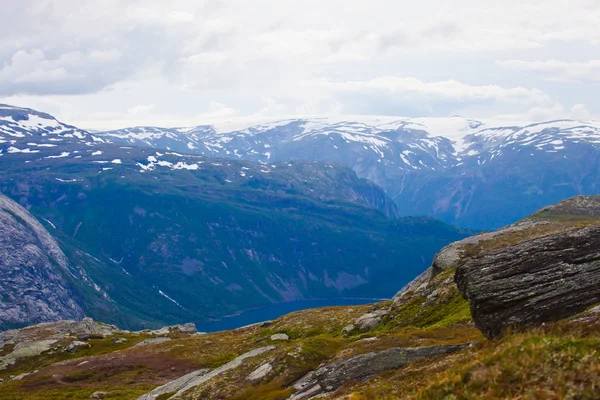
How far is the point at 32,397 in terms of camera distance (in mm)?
67688

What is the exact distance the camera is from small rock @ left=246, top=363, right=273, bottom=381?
43953 mm

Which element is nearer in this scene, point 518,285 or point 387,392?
point 387,392

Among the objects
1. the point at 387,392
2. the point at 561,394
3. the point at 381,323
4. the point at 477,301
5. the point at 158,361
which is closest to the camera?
the point at 561,394

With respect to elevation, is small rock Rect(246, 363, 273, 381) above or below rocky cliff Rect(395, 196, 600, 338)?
below

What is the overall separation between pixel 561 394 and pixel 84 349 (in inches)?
4581

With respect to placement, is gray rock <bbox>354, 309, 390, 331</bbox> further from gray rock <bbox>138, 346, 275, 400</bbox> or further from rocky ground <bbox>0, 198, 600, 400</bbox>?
gray rock <bbox>138, 346, 275, 400</bbox>

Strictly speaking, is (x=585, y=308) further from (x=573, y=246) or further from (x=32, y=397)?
(x=32, y=397)

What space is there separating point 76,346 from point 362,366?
98.6 metres

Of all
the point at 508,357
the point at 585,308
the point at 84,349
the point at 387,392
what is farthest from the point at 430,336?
the point at 84,349

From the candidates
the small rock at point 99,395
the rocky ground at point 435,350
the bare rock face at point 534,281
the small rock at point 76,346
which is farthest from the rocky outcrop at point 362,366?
the small rock at point 76,346

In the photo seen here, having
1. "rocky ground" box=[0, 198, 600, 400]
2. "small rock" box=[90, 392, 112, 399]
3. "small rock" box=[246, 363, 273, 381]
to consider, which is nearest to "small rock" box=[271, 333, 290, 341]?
"rocky ground" box=[0, 198, 600, 400]

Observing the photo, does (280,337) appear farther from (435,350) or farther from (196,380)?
(435,350)

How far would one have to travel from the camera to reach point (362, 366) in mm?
35344

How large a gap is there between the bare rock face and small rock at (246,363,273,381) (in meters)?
18.1
